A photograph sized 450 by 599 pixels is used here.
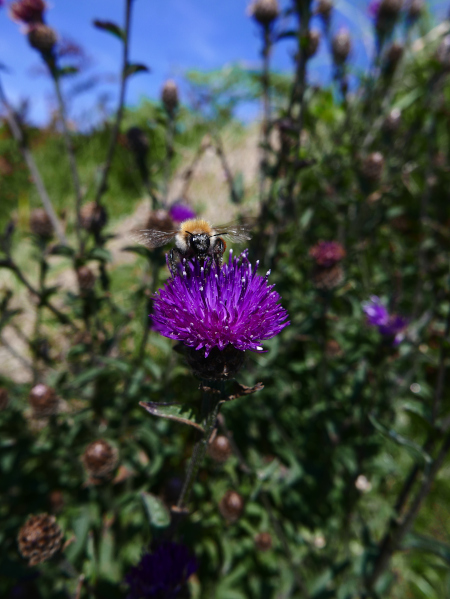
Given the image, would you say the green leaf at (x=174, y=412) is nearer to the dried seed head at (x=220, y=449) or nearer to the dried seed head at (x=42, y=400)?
the dried seed head at (x=220, y=449)

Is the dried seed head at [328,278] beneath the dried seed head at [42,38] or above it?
beneath

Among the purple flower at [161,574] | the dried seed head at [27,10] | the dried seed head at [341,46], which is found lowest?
the purple flower at [161,574]

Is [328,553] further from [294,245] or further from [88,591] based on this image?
[294,245]

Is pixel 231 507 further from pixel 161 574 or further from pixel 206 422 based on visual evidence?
pixel 206 422

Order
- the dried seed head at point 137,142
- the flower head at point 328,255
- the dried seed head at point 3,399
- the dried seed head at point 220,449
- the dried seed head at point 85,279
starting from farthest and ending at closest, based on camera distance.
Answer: the dried seed head at point 137,142 → the flower head at point 328,255 → the dried seed head at point 85,279 → the dried seed head at point 3,399 → the dried seed head at point 220,449

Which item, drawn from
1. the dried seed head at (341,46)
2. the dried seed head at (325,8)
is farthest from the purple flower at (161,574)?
the dried seed head at (325,8)

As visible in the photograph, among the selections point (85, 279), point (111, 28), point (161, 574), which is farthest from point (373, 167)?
point (161, 574)
